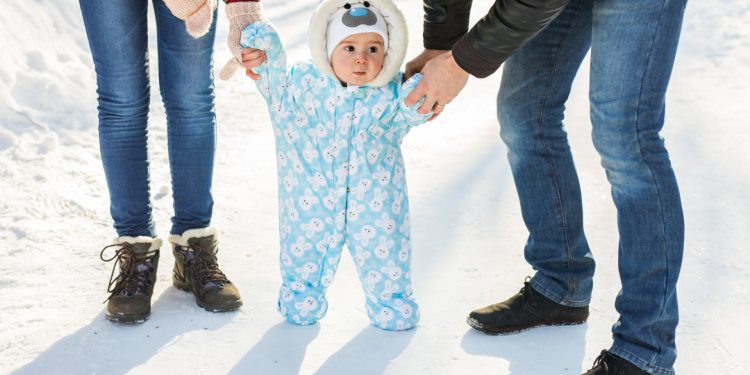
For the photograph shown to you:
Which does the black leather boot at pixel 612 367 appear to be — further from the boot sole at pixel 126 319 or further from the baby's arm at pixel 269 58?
the boot sole at pixel 126 319

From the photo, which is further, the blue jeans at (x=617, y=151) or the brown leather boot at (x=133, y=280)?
the brown leather boot at (x=133, y=280)

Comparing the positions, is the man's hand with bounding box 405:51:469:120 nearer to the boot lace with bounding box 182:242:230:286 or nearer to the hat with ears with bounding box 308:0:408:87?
the hat with ears with bounding box 308:0:408:87

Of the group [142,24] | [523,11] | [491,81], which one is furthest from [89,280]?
[491,81]

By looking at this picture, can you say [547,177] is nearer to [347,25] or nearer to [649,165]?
[649,165]

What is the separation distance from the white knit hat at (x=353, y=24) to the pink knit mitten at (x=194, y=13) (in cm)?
33

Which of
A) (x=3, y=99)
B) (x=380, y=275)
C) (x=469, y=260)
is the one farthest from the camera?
(x=3, y=99)

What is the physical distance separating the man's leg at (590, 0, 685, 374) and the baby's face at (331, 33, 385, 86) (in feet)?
1.77

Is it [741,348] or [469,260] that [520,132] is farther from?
[741,348]

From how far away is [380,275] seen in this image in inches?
93.6

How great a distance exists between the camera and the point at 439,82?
216cm

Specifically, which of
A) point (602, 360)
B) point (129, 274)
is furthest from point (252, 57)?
point (602, 360)

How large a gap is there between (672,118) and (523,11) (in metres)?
2.27

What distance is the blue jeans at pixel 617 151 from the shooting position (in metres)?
1.95

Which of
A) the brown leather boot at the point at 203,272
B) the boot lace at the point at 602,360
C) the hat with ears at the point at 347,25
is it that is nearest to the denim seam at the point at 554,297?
the boot lace at the point at 602,360
